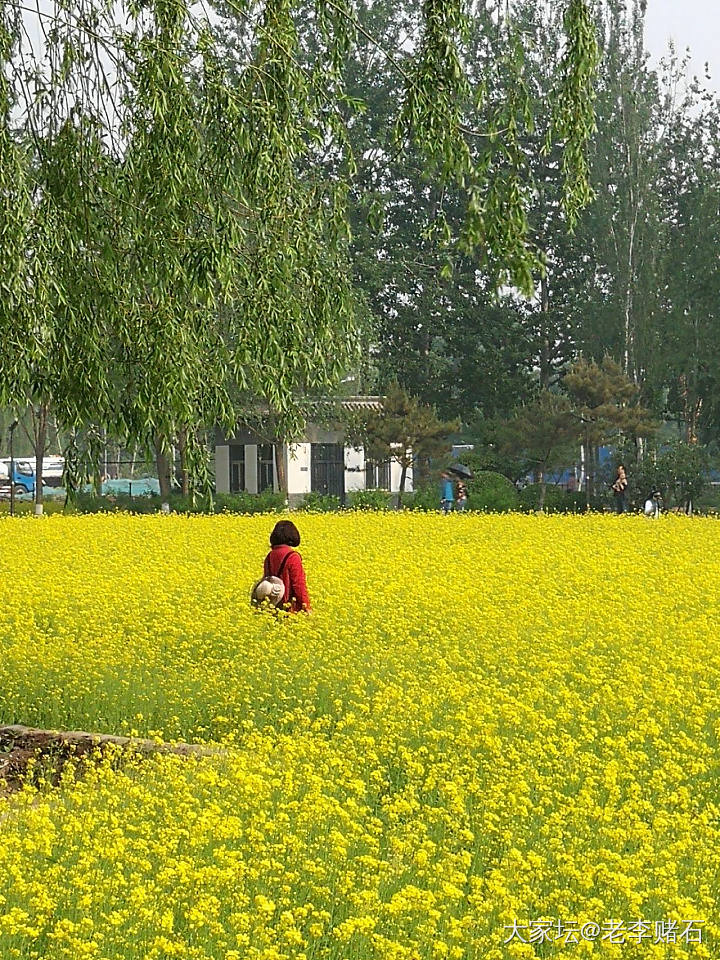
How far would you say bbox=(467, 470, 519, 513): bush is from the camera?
3672 centimetres

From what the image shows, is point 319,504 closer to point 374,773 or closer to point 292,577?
point 292,577

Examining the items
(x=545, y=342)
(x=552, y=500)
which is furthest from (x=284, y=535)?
(x=545, y=342)

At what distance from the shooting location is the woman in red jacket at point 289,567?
11.4 meters

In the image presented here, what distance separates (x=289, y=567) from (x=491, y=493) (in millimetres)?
25838

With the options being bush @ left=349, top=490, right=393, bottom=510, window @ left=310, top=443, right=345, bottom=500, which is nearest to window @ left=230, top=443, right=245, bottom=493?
window @ left=310, top=443, right=345, bottom=500

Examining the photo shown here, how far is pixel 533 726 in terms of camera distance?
767 centimetres

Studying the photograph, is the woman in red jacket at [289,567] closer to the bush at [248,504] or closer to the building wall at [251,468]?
the bush at [248,504]

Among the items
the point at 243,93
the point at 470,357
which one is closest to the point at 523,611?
the point at 243,93

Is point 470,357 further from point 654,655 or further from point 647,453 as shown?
point 654,655

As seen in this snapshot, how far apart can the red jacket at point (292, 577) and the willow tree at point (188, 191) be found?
99.5 inches

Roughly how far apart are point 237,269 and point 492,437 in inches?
1263

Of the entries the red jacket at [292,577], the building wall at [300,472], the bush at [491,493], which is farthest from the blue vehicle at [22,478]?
the red jacket at [292,577]

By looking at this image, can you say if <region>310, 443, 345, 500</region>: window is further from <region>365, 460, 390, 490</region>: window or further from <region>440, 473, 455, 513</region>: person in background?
<region>440, 473, 455, 513</region>: person in background

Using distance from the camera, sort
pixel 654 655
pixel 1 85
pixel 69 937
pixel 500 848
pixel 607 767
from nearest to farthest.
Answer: pixel 69 937, pixel 500 848, pixel 607 767, pixel 1 85, pixel 654 655
